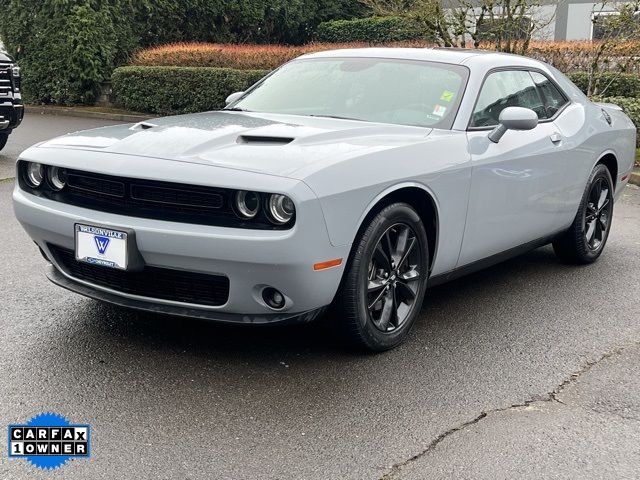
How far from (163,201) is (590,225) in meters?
3.60

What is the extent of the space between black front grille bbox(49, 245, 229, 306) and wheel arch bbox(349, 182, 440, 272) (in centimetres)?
64

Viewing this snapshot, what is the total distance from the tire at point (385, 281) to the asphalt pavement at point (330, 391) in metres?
0.14

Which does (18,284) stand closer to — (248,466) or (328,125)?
(328,125)

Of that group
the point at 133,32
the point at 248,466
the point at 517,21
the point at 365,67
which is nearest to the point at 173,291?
the point at 248,466

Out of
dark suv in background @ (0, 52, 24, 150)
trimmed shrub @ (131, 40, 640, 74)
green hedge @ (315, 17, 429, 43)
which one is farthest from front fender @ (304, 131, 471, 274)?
green hedge @ (315, 17, 429, 43)

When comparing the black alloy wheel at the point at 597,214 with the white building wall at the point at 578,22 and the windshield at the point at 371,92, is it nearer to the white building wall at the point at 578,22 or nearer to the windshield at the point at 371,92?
the windshield at the point at 371,92

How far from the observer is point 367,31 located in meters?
22.5

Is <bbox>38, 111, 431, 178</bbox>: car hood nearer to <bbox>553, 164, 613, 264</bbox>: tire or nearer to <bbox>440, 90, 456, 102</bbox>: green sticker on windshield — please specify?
<bbox>440, 90, 456, 102</bbox>: green sticker on windshield

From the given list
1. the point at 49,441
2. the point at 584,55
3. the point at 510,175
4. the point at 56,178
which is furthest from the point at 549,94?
the point at 584,55

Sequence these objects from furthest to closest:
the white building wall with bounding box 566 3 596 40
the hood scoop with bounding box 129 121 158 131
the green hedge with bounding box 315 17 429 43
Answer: the white building wall with bounding box 566 3 596 40 → the green hedge with bounding box 315 17 429 43 → the hood scoop with bounding box 129 121 158 131

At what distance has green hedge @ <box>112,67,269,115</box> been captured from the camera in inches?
661

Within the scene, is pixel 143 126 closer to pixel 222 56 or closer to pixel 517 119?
pixel 517 119

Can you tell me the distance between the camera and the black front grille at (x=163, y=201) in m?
3.51

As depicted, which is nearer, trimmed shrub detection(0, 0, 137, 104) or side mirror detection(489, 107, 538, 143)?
side mirror detection(489, 107, 538, 143)
